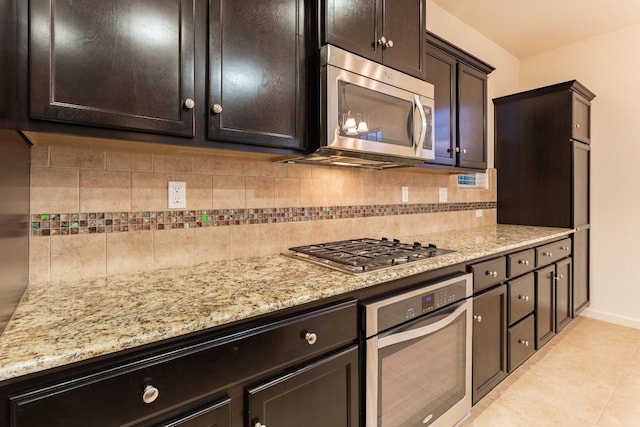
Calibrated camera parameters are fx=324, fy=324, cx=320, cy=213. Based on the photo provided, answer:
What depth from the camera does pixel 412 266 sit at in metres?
1.40

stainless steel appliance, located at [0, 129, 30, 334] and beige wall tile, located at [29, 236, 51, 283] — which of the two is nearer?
stainless steel appliance, located at [0, 129, 30, 334]

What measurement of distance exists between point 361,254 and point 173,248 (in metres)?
0.84

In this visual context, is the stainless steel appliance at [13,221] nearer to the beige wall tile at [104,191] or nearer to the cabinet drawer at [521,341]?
the beige wall tile at [104,191]

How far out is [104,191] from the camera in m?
1.25

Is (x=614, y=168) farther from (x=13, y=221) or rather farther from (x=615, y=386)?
(x=13, y=221)

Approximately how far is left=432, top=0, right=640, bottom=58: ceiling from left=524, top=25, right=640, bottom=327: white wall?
0.78 feet

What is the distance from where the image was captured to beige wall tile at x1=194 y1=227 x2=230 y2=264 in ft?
4.81

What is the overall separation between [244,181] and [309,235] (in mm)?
497

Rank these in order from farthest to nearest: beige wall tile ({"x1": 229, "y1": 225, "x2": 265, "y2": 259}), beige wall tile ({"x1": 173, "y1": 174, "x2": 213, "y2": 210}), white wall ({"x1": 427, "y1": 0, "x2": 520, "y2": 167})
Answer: white wall ({"x1": 427, "y1": 0, "x2": 520, "y2": 167}) → beige wall tile ({"x1": 229, "y1": 225, "x2": 265, "y2": 259}) → beige wall tile ({"x1": 173, "y1": 174, "x2": 213, "y2": 210})

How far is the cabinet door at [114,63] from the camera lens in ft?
2.93

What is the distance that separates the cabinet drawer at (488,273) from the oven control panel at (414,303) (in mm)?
87

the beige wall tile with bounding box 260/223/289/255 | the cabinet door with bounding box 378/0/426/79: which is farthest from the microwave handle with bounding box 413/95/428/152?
the beige wall tile with bounding box 260/223/289/255

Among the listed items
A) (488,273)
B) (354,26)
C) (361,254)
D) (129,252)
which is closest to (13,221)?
(129,252)

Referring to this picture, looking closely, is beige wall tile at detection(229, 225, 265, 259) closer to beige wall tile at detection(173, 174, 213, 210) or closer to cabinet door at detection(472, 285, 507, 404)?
beige wall tile at detection(173, 174, 213, 210)
